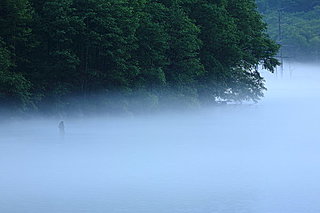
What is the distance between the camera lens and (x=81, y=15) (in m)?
60.7

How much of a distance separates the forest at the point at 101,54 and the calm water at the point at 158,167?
6.51ft

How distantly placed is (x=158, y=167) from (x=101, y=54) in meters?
24.6

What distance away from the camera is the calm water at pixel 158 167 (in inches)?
1188

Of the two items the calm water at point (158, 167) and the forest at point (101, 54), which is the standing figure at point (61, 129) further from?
the forest at point (101, 54)

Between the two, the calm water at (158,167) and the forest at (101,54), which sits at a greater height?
the forest at (101,54)

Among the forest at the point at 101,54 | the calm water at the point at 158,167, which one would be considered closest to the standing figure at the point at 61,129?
the calm water at the point at 158,167

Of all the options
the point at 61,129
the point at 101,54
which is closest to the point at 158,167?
the point at 61,129

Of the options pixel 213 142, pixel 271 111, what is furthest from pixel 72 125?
pixel 271 111

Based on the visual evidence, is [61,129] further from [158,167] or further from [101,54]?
[101,54]

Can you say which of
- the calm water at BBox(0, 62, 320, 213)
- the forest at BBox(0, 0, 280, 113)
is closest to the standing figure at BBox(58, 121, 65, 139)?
the calm water at BBox(0, 62, 320, 213)

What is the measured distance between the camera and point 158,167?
38.1 metres

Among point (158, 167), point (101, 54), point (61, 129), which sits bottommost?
point (158, 167)

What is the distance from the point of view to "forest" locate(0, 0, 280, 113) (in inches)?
2297

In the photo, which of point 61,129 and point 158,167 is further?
point 61,129
